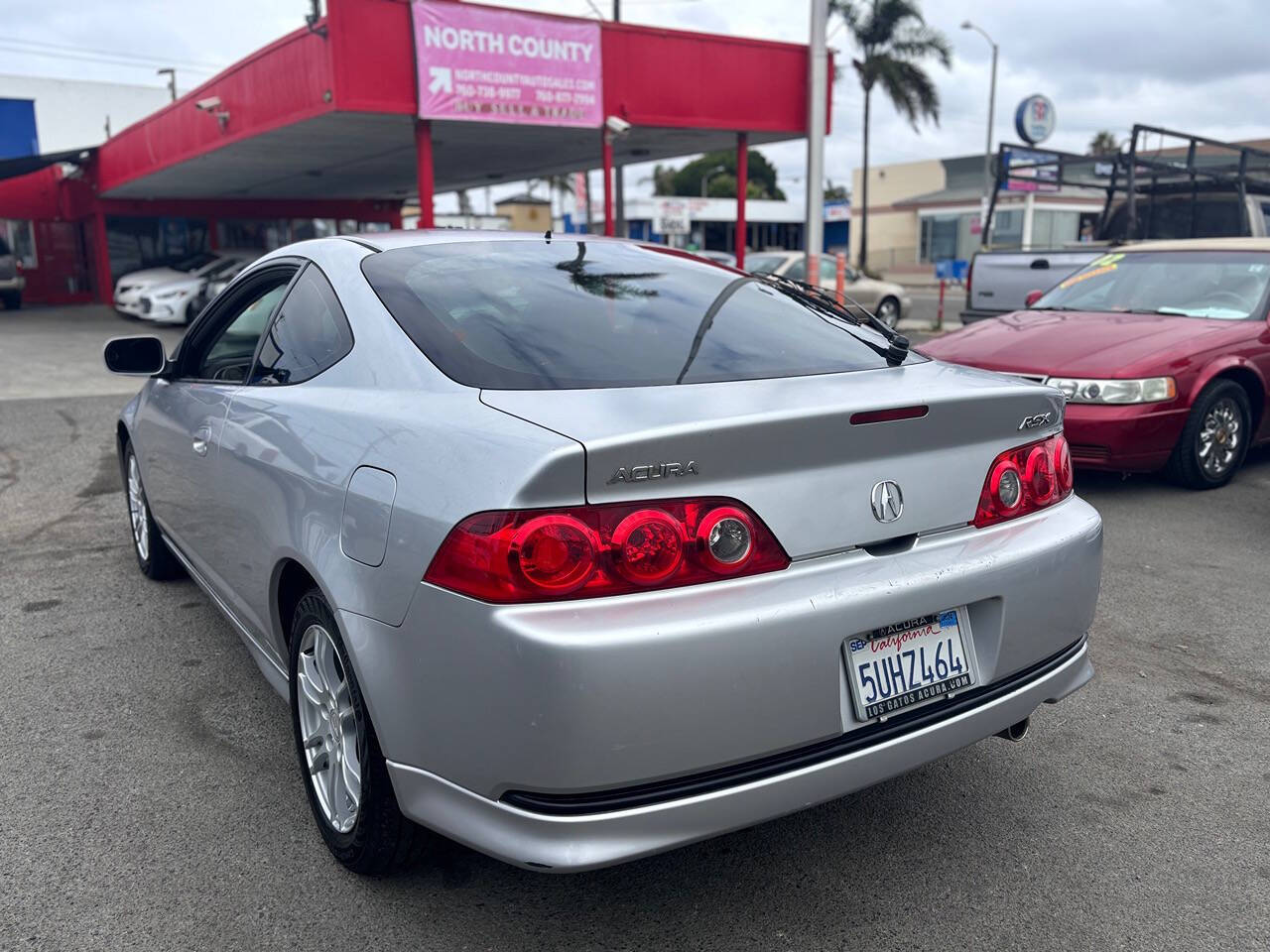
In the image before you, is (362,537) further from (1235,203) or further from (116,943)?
(1235,203)

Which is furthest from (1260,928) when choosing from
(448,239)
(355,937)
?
(448,239)

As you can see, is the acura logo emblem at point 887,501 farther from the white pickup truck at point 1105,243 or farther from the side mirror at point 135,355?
the white pickup truck at point 1105,243

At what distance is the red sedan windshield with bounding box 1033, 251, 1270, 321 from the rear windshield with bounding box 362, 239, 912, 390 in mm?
4757

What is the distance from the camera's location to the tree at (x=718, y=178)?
6644 centimetres

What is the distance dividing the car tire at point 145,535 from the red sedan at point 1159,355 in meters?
4.31

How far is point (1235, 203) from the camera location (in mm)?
12273

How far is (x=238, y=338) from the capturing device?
369 cm

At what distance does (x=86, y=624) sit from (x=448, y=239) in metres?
2.43

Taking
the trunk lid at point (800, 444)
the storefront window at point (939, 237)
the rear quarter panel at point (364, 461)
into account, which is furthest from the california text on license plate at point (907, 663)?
the storefront window at point (939, 237)

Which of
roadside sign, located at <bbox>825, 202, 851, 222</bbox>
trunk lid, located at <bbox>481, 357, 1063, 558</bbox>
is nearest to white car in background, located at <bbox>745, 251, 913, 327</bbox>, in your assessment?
roadside sign, located at <bbox>825, 202, 851, 222</bbox>

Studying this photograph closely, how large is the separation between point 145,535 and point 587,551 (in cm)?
354

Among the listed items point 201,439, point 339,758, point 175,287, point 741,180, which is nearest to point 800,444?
point 339,758

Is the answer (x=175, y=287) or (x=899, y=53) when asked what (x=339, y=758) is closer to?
(x=175, y=287)

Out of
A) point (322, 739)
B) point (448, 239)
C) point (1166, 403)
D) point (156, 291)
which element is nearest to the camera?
point (322, 739)
